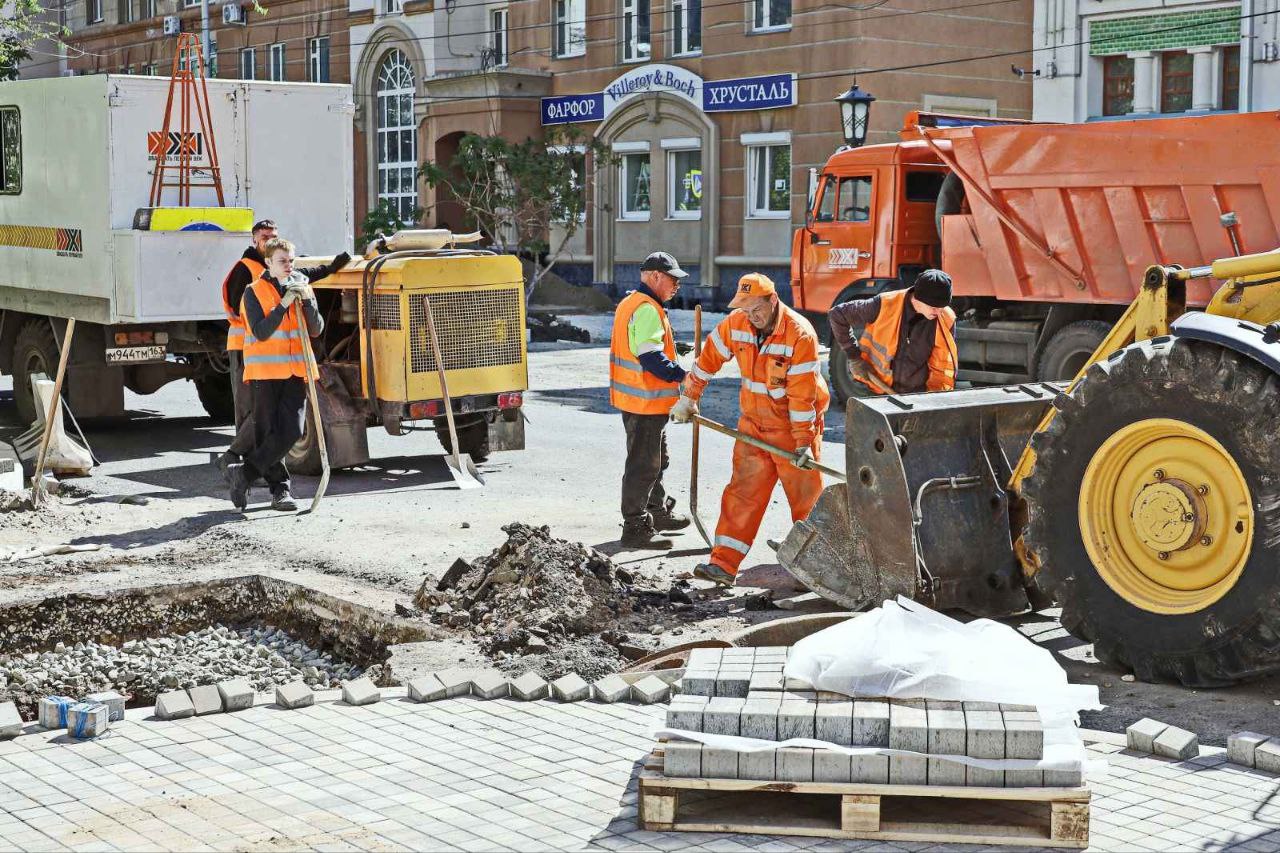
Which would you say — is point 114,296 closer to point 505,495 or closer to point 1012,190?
point 505,495

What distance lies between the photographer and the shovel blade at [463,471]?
37.4ft

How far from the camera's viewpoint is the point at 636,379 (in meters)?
9.52

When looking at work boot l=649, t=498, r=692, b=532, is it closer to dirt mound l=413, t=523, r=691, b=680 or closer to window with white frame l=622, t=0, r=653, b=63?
dirt mound l=413, t=523, r=691, b=680

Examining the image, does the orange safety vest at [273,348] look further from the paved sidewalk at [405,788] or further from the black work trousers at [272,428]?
the paved sidewalk at [405,788]

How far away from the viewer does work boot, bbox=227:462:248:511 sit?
417 inches

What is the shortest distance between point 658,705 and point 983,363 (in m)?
11.3

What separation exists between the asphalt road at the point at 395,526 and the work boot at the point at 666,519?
0.40 ft

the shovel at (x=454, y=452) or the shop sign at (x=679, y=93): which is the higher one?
the shop sign at (x=679, y=93)

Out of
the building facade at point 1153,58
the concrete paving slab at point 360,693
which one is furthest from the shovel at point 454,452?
the building facade at point 1153,58

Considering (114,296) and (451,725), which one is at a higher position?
(114,296)

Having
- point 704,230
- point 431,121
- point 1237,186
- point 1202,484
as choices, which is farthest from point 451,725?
point 431,121

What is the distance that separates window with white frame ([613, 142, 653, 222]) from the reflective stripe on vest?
21.9 metres

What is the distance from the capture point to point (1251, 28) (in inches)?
917

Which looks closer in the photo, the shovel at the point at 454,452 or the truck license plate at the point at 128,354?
the shovel at the point at 454,452
